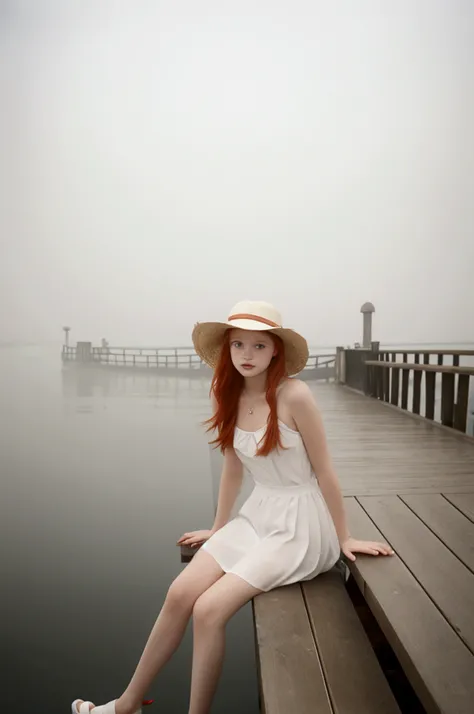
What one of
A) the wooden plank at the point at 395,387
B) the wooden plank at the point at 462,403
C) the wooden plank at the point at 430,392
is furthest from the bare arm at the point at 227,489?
the wooden plank at the point at 395,387

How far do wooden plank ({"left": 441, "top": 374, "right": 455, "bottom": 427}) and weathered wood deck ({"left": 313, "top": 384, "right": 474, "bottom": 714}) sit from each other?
237mm

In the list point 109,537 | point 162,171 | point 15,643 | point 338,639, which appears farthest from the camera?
point 162,171

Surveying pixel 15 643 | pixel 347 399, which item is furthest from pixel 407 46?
pixel 15 643

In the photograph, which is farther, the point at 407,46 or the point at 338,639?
the point at 407,46

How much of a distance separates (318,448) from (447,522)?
1.90 ft

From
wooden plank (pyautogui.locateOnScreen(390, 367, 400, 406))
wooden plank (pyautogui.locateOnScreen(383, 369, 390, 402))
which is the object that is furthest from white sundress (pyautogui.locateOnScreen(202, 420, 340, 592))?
wooden plank (pyautogui.locateOnScreen(383, 369, 390, 402))

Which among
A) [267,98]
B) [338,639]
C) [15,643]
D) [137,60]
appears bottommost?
[15,643]

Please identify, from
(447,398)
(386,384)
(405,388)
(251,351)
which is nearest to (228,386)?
(251,351)

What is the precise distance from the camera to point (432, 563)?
1079 mm

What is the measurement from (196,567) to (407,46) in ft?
21.9

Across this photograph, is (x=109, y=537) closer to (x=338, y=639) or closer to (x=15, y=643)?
(x=15, y=643)

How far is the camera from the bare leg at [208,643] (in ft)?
2.78

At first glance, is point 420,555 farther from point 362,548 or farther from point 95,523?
point 95,523

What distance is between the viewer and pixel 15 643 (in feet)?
10.1
